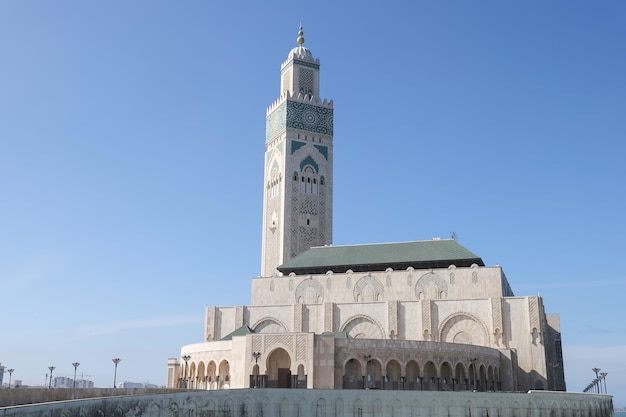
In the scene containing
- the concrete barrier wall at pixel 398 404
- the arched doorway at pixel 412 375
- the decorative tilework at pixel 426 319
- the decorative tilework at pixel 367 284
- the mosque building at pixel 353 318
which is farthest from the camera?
the decorative tilework at pixel 367 284

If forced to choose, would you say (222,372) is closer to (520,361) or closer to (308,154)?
(520,361)

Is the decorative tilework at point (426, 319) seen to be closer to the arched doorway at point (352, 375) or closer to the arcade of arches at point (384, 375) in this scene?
the arcade of arches at point (384, 375)

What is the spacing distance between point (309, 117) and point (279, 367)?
1104 inches

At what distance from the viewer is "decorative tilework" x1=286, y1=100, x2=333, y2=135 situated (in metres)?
59.2

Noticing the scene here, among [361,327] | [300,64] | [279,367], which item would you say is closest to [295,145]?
[300,64]

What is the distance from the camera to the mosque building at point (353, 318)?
37.2 metres

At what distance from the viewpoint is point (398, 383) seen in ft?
123

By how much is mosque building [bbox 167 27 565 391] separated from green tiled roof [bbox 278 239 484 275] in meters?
0.08

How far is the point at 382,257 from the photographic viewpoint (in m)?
48.8

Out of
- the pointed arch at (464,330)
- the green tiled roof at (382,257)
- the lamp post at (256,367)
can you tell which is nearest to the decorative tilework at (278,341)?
the lamp post at (256,367)

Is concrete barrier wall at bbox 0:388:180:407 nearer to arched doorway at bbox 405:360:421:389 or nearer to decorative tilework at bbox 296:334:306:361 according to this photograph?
decorative tilework at bbox 296:334:306:361

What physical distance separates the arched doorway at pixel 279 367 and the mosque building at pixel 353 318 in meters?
0.06

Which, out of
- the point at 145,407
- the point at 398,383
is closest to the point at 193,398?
the point at 145,407

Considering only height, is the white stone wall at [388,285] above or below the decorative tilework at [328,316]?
above
